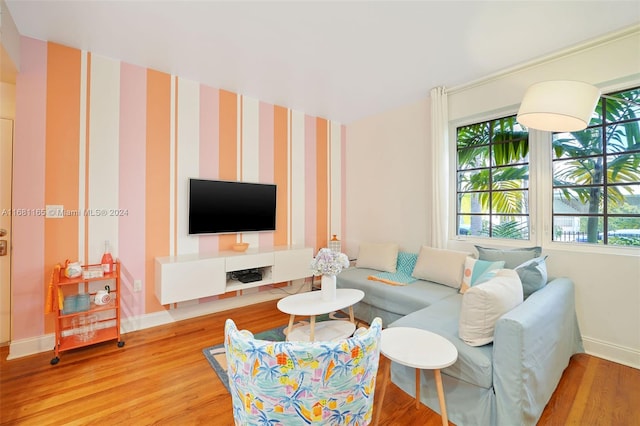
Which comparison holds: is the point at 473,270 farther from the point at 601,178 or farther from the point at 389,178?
the point at 389,178

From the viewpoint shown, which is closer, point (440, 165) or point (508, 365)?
point (508, 365)

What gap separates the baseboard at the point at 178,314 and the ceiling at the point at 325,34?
8.21 feet

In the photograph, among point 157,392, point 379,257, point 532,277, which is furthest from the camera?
point 379,257

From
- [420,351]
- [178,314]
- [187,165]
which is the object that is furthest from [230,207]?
[420,351]

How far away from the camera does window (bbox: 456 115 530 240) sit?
2789 mm

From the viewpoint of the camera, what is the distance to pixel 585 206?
2445 millimetres

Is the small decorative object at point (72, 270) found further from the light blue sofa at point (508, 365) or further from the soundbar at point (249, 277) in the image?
the light blue sofa at point (508, 365)

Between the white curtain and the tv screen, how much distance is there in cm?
199

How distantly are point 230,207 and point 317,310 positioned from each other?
5.78 feet

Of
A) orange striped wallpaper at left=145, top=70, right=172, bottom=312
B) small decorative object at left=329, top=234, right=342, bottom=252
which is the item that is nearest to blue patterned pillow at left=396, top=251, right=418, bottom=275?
small decorative object at left=329, top=234, right=342, bottom=252

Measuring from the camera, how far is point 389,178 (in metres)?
3.84

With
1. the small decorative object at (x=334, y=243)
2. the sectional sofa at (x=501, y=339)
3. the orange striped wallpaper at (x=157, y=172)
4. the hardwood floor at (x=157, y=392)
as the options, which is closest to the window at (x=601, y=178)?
the sectional sofa at (x=501, y=339)

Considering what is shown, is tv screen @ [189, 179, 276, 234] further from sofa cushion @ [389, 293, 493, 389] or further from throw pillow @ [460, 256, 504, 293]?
throw pillow @ [460, 256, 504, 293]

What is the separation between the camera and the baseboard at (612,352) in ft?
6.94
